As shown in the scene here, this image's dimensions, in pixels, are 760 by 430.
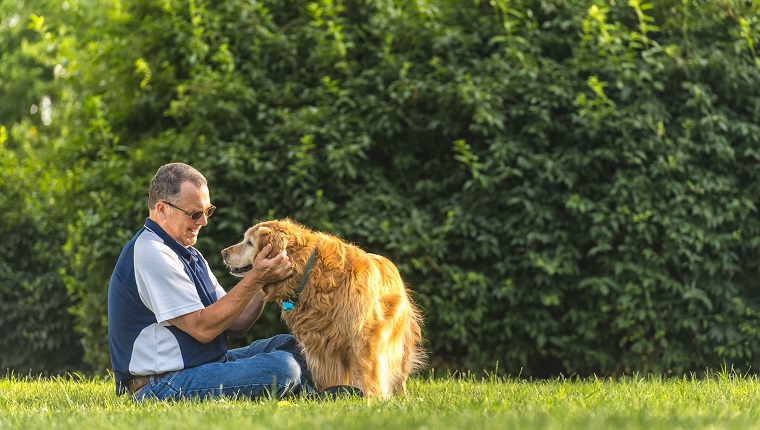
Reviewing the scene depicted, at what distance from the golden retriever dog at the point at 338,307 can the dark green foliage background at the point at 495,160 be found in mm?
1891

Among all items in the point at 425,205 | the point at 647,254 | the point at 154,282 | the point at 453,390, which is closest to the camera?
the point at 154,282

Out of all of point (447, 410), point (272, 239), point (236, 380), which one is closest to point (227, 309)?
point (236, 380)

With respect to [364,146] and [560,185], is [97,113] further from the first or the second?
[560,185]

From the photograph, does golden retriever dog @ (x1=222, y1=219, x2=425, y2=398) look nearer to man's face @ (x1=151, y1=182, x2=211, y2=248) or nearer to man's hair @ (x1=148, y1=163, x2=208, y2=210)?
man's face @ (x1=151, y1=182, x2=211, y2=248)

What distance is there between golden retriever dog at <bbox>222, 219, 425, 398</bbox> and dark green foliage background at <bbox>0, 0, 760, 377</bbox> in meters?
1.89

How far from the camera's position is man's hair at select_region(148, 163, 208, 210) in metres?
4.81

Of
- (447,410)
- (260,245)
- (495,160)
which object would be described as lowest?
(447,410)

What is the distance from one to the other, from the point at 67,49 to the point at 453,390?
16.9ft

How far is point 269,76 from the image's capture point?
7734 millimetres

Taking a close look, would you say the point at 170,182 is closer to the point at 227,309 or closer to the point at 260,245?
the point at 260,245

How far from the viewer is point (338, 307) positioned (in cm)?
488

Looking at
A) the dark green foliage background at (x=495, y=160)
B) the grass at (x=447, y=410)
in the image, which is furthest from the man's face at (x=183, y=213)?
the dark green foliage background at (x=495, y=160)

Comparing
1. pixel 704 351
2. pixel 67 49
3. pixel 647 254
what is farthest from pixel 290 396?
pixel 67 49

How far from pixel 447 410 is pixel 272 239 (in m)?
1.51
